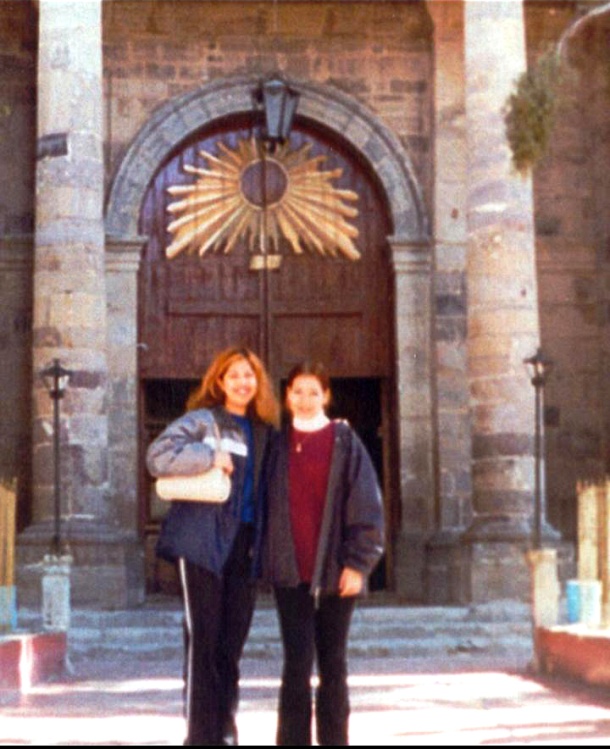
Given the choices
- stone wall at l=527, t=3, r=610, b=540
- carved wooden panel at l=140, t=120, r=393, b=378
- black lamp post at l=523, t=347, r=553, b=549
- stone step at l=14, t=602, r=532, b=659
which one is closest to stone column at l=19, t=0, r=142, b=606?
stone step at l=14, t=602, r=532, b=659

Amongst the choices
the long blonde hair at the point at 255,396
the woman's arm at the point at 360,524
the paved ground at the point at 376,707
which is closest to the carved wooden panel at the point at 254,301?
the paved ground at the point at 376,707

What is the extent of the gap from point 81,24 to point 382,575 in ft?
26.9

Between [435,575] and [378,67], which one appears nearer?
[435,575]

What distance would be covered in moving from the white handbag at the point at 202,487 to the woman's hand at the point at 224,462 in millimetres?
17

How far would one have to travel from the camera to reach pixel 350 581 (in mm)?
6047

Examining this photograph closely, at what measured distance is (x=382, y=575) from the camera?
67.9 ft

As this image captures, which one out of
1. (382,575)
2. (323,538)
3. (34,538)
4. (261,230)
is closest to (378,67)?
(261,230)

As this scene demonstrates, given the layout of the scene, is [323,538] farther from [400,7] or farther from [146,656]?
[400,7]

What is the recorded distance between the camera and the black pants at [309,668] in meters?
6.11

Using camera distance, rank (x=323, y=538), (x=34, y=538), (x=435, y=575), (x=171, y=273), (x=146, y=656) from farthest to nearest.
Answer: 1. (x=171, y=273)
2. (x=435, y=575)
3. (x=34, y=538)
4. (x=146, y=656)
5. (x=323, y=538)

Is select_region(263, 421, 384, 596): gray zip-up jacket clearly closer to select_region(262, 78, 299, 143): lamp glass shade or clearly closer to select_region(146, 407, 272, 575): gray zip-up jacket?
select_region(146, 407, 272, 575): gray zip-up jacket

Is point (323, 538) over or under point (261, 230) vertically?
under

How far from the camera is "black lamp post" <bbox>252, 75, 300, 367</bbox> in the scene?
19.0 m

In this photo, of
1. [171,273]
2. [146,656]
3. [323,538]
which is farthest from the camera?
[171,273]
